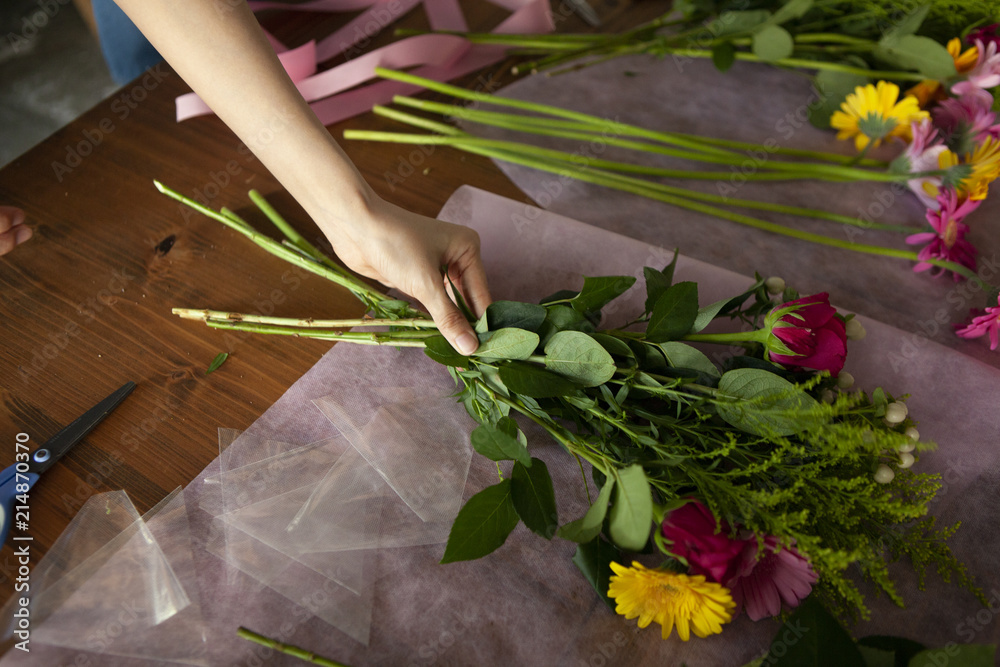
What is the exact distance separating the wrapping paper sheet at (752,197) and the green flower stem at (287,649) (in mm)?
618

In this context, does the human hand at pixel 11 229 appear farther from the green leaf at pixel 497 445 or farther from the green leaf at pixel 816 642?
the green leaf at pixel 816 642

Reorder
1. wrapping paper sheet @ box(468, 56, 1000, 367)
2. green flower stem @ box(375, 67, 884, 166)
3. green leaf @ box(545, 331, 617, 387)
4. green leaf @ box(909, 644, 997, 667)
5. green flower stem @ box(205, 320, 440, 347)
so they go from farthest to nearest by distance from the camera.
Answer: green flower stem @ box(375, 67, 884, 166) → wrapping paper sheet @ box(468, 56, 1000, 367) → green flower stem @ box(205, 320, 440, 347) → green leaf @ box(545, 331, 617, 387) → green leaf @ box(909, 644, 997, 667)

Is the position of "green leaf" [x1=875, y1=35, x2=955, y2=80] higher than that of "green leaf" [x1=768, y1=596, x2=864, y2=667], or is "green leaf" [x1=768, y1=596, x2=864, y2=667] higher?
"green leaf" [x1=875, y1=35, x2=955, y2=80]

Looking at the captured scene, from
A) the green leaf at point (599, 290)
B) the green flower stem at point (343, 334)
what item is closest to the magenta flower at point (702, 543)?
the green leaf at point (599, 290)

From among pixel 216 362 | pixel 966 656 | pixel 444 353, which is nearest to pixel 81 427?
pixel 216 362

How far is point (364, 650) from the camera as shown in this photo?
56cm

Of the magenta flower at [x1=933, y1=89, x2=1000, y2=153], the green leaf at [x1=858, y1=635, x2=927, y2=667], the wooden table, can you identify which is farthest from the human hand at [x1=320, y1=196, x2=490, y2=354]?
the magenta flower at [x1=933, y1=89, x2=1000, y2=153]

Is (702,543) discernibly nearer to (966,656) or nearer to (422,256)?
(966,656)

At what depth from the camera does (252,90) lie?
0.62 m

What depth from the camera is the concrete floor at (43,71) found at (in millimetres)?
1382

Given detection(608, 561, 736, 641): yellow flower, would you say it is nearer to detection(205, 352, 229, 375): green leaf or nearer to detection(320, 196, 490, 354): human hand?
detection(320, 196, 490, 354): human hand

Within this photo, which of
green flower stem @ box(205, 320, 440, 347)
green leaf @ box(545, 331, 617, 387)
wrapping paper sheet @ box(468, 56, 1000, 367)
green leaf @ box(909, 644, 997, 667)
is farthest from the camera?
wrapping paper sheet @ box(468, 56, 1000, 367)

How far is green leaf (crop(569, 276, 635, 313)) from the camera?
63cm

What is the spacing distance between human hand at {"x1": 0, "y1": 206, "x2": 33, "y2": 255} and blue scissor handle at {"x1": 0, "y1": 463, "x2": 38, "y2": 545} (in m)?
0.30
